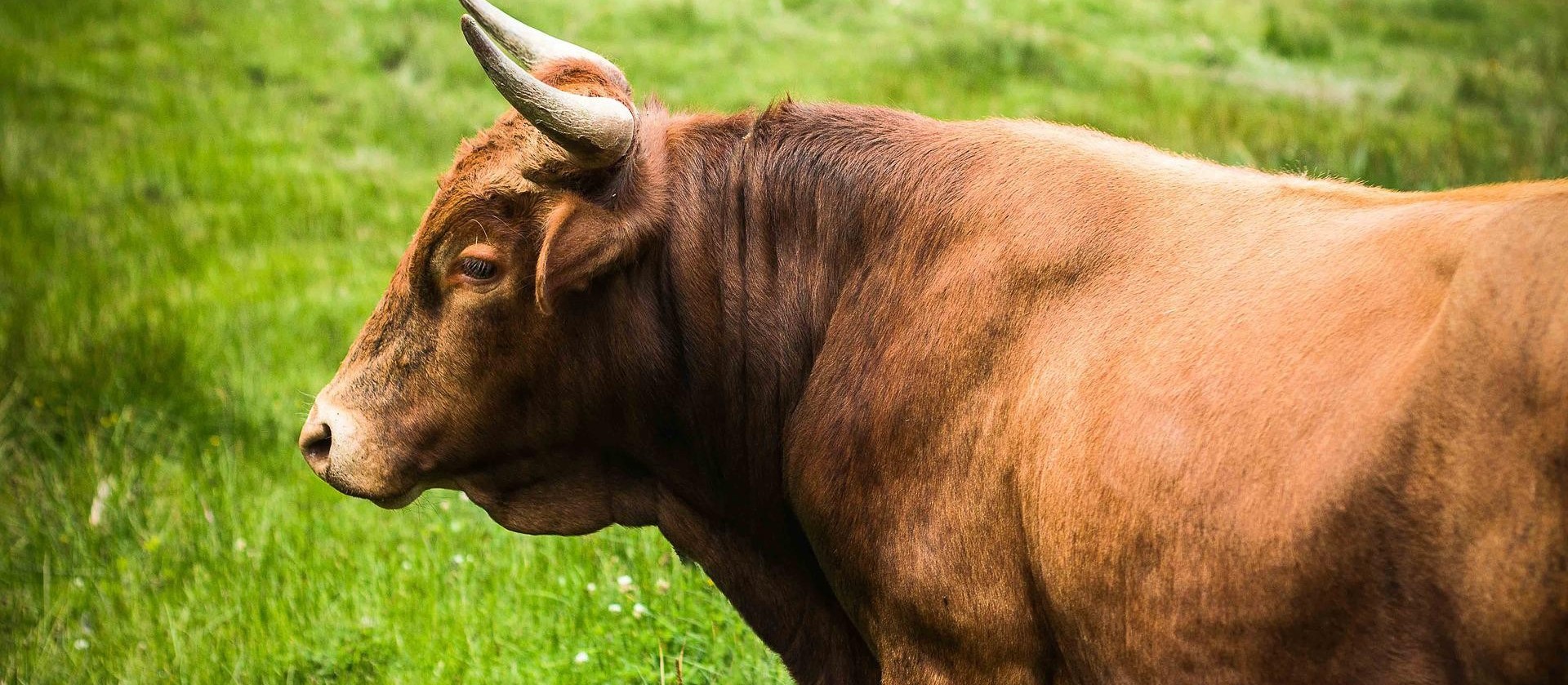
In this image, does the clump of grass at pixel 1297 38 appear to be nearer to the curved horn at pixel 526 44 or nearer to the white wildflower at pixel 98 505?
the curved horn at pixel 526 44

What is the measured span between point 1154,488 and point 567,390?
1.65 meters

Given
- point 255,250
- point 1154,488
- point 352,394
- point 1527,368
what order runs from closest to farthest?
1. point 1527,368
2. point 1154,488
3. point 352,394
4. point 255,250

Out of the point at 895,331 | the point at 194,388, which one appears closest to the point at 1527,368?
the point at 895,331

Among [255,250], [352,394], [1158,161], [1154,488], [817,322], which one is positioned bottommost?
[255,250]

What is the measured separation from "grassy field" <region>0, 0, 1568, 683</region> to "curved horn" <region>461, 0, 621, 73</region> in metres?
1.92

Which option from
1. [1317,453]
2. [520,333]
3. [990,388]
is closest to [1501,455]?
[1317,453]

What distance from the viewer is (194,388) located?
670 cm

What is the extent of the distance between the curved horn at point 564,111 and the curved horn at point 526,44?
36 centimetres

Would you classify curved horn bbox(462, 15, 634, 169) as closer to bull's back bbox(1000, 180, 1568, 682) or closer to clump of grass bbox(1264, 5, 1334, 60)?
bull's back bbox(1000, 180, 1568, 682)

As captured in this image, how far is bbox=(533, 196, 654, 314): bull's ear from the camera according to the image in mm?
3316

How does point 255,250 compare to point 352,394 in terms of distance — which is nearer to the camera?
point 352,394

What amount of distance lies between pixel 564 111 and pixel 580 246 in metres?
0.33

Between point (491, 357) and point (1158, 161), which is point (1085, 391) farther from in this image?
point (491, 357)

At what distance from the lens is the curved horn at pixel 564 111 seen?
3.11 m
